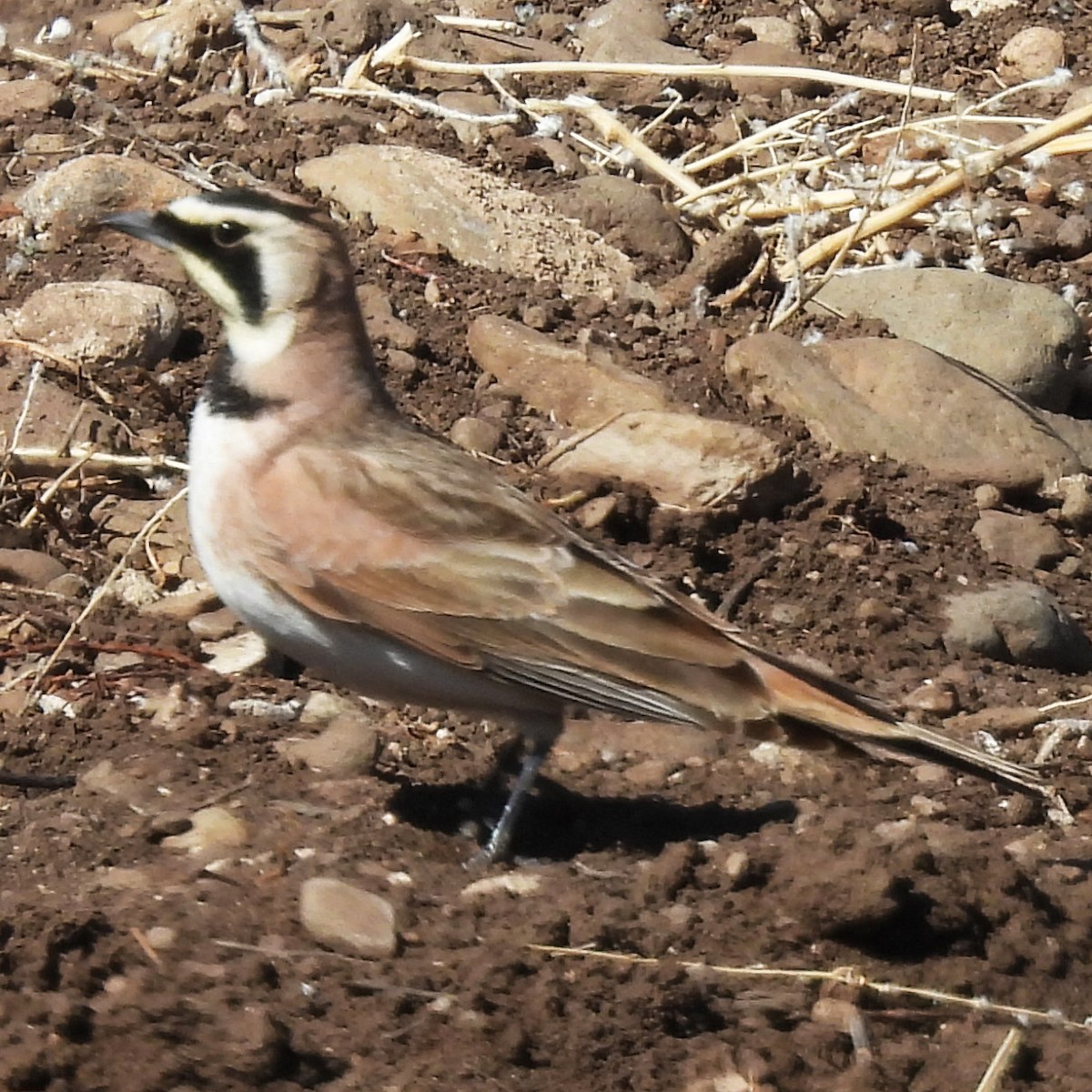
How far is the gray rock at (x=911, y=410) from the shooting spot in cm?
665

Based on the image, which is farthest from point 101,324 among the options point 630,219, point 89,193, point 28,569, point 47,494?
point 630,219

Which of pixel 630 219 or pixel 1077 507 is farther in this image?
pixel 630 219

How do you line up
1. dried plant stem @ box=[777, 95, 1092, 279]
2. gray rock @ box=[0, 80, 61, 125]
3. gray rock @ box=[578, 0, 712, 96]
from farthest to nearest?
gray rock @ box=[578, 0, 712, 96] → gray rock @ box=[0, 80, 61, 125] → dried plant stem @ box=[777, 95, 1092, 279]

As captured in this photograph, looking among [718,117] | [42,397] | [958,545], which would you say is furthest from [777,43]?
[42,397]

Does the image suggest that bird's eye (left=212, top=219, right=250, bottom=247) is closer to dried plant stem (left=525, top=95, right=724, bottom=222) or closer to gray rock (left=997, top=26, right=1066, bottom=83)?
dried plant stem (left=525, top=95, right=724, bottom=222)

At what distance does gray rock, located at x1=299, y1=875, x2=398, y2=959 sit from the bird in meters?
0.53

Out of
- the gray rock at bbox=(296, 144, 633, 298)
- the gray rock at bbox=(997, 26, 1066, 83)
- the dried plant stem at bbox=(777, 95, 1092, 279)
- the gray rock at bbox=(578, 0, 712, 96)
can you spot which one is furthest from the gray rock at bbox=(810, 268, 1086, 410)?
the gray rock at bbox=(997, 26, 1066, 83)

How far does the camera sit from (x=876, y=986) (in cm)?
384

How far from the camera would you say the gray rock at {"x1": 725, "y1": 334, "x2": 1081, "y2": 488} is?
665 centimetres

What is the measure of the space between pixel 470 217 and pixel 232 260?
11.1 feet

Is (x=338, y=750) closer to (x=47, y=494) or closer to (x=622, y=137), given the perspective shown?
(x=47, y=494)

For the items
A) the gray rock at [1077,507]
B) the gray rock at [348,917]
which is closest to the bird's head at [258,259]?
the gray rock at [348,917]

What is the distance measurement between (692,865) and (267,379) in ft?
4.87

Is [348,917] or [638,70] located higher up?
[348,917]
